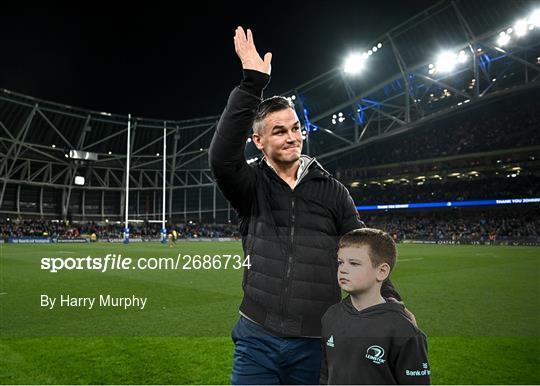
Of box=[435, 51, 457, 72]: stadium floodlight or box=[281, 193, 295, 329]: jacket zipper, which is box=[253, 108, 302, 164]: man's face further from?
box=[435, 51, 457, 72]: stadium floodlight

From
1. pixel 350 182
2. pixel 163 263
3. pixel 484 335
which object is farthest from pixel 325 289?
pixel 350 182

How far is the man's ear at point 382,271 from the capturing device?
197 cm

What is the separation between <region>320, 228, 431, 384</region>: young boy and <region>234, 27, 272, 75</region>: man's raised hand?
0.88 meters

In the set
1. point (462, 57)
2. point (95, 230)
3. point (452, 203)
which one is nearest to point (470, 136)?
point (452, 203)

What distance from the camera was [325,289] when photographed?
225 cm

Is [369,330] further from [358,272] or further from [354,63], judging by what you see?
[354,63]

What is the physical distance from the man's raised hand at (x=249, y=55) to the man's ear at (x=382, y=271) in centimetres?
103

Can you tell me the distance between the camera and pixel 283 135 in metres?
2.15

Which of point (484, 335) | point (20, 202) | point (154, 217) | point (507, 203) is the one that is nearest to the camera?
point (484, 335)

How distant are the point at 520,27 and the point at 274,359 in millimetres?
36955

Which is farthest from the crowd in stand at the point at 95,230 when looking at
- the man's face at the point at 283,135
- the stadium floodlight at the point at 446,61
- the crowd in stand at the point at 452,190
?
the man's face at the point at 283,135

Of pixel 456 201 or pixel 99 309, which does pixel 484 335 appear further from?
pixel 456 201

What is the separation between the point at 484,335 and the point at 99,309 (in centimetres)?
660

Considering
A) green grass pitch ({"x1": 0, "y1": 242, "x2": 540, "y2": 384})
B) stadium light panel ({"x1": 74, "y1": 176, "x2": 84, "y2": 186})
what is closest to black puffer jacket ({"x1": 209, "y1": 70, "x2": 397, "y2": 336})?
green grass pitch ({"x1": 0, "y1": 242, "x2": 540, "y2": 384})
